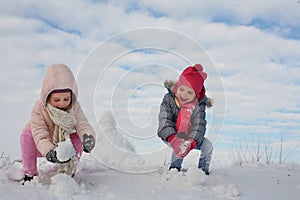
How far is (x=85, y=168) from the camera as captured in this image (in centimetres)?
412

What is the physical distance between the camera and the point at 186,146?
3.90 metres

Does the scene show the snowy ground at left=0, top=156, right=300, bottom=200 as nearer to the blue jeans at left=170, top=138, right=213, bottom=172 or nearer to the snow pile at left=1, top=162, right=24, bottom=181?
the snow pile at left=1, top=162, right=24, bottom=181

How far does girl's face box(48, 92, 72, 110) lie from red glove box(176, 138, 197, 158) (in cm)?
114

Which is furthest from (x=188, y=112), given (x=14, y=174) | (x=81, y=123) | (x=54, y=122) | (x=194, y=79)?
(x=14, y=174)

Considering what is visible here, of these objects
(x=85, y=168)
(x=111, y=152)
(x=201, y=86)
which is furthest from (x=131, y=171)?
(x=201, y=86)

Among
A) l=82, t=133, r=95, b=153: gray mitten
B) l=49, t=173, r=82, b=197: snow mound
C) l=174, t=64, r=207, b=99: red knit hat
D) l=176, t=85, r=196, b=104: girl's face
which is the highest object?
l=174, t=64, r=207, b=99: red knit hat

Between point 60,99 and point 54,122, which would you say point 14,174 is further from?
point 60,99

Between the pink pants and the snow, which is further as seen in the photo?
the pink pants

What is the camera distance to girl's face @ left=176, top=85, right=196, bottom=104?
4078mm

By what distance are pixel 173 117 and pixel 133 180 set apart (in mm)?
787

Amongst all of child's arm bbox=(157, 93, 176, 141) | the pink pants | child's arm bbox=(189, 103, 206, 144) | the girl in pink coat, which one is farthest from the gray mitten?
child's arm bbox=(189, 103, 206, 144)

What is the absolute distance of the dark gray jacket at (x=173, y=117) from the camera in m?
3.97

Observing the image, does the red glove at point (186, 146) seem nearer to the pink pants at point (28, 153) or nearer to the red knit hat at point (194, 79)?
the red knit hat at point (194, 79)

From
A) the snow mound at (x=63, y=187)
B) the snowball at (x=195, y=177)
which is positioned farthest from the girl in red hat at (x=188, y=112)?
the snow mound at (x=63, y=187)
